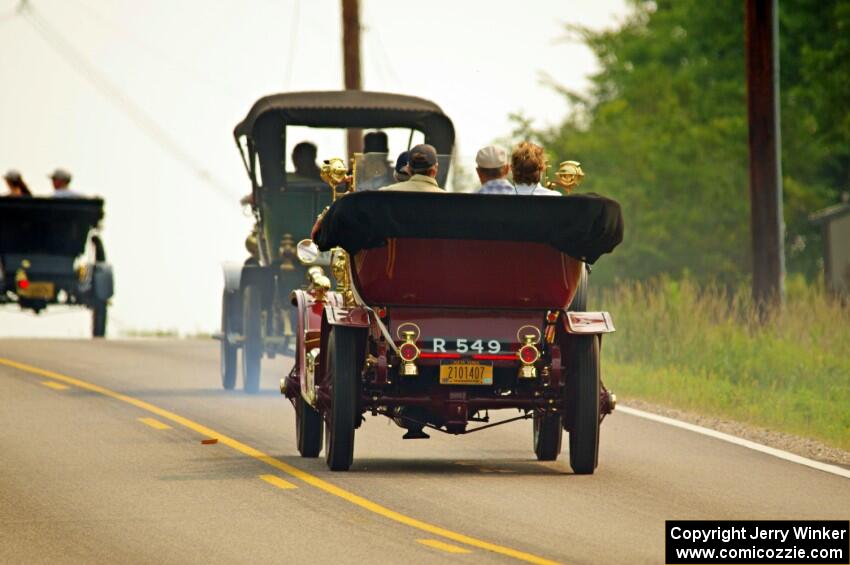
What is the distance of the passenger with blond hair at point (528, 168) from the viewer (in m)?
14.0

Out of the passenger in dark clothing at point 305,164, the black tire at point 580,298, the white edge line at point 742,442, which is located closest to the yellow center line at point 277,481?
the black tire at point 580,298

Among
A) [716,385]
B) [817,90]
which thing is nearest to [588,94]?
[817,90]

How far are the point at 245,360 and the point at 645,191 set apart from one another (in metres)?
30.9

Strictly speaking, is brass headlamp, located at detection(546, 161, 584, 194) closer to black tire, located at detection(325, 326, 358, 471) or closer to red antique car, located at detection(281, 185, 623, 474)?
red antique car, located at detection(281, 185, 623, 474)

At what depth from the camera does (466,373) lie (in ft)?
44.1

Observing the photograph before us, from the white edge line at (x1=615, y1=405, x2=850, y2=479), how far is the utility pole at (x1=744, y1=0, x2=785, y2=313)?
8733 mm

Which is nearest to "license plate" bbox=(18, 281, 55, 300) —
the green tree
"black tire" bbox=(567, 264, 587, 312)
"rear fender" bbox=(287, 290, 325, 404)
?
"rear fender" bbox=(287, 290, 325, 404)

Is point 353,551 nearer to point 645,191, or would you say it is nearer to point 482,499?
point 482,499

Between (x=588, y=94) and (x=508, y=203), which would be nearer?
(x=508, y=203)

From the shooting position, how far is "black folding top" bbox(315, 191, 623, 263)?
1321 cm

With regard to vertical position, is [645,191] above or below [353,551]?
above

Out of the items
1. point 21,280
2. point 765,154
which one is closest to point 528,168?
point 765,154

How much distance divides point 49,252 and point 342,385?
1842 centimetres

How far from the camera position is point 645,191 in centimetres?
5112
